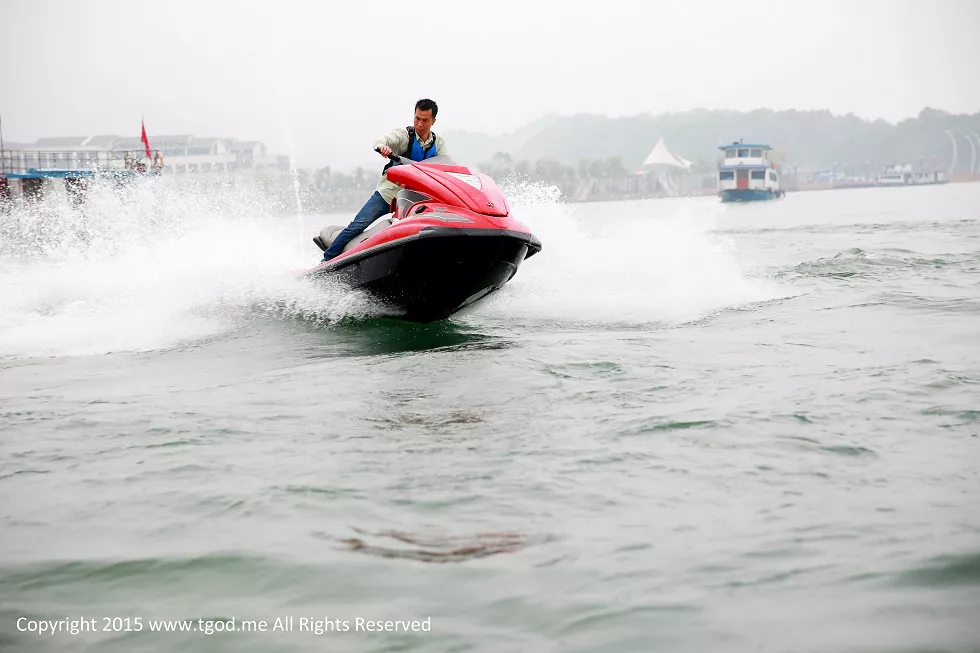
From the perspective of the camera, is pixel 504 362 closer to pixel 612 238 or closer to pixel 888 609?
pixel 888 609

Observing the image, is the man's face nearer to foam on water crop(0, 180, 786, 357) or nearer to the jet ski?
the jet ski

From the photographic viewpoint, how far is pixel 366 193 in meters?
116

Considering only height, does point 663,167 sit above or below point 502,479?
above

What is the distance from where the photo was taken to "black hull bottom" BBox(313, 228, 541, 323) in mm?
7184

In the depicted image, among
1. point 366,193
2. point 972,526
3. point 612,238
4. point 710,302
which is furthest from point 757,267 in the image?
point 366,193

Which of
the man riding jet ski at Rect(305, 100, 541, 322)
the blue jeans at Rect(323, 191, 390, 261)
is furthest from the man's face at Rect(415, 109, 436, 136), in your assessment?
the blue jeans at Rect(323, 191, 390, 261)

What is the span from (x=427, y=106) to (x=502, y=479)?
15.8ft

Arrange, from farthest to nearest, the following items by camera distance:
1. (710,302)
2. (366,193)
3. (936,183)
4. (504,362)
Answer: (936,183) < (366,193) < (710,302) < (504,362)

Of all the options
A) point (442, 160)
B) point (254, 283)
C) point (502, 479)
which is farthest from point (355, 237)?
point (502, 479)

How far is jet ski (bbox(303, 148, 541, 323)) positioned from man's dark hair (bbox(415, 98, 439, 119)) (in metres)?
0.45

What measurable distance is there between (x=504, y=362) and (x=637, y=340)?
124 cm

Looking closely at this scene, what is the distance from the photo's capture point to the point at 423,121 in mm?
7926

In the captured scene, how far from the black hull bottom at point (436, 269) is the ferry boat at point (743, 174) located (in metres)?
74.3

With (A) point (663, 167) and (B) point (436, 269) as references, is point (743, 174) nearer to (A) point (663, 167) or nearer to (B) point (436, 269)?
(B) point (436, 269)
